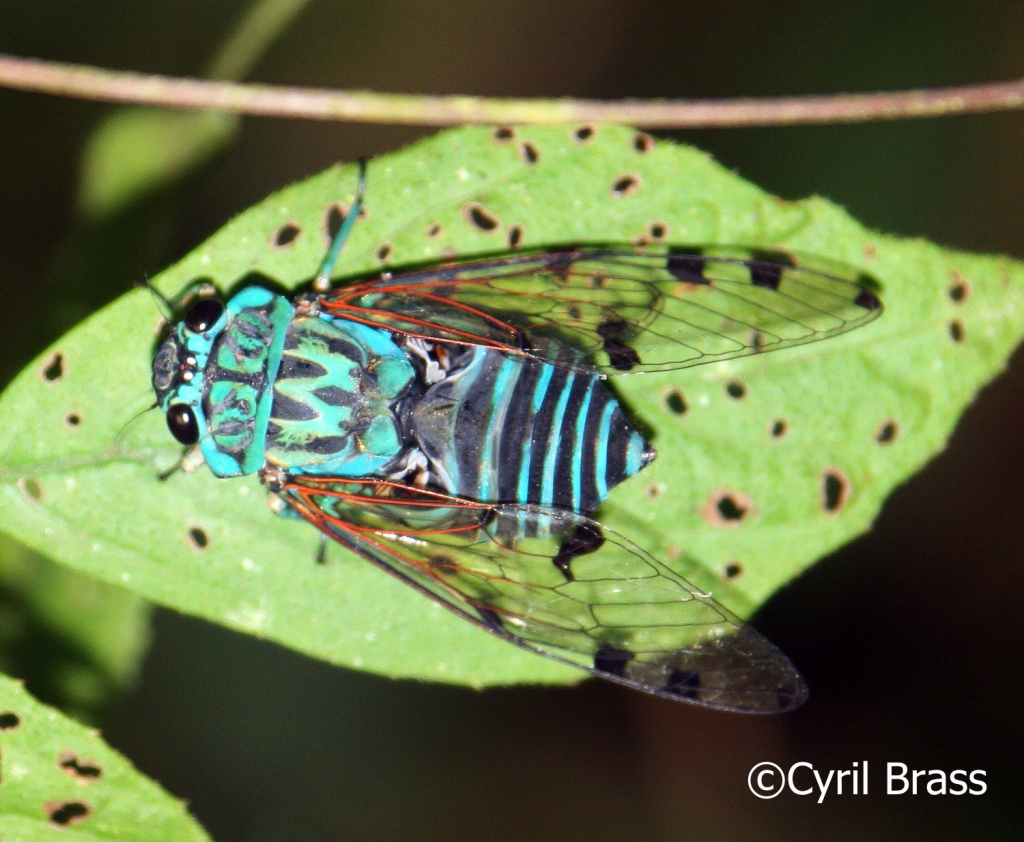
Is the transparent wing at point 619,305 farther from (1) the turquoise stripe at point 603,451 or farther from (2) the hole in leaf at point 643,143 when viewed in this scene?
(2) the hole in leaf at point 643,143

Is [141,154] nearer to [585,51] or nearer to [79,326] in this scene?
[79,326]

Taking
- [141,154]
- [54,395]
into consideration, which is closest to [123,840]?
[54,395]

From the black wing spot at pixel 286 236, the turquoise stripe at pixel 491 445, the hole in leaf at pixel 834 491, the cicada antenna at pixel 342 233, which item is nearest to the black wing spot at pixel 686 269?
the turquoise stripe at pixel 491 445

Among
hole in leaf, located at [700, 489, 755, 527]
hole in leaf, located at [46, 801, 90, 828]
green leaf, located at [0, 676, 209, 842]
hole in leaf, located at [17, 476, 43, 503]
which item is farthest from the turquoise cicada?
hole in leaf, located at [46, 801, 90, 828]

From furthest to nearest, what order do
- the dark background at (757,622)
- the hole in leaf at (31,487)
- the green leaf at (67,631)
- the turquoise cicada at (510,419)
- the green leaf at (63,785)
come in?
the dark background at (757,622) → the green leaf at (67,631) → the turquoise cicada at (510,419) → the hole in leaf at (31,487) → the green leaf at (63,785)

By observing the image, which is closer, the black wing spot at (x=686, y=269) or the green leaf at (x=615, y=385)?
the green leaf at (x=615, y=385)

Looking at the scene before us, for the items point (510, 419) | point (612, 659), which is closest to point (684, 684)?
point (612, 659)

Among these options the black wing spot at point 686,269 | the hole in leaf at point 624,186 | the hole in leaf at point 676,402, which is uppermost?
the hole in leaf at point 624,186
